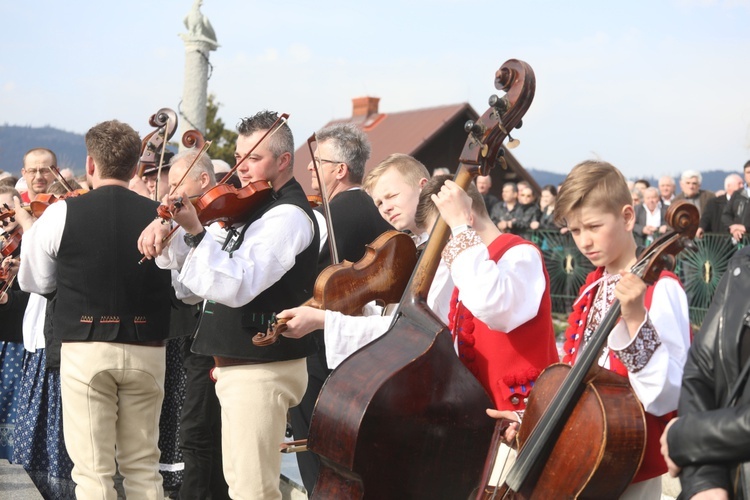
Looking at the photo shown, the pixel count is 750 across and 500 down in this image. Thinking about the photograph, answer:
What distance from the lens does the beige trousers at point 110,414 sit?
4555mm

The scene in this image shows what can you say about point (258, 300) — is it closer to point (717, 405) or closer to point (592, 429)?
point (592, 429)

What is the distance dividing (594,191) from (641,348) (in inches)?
22.8

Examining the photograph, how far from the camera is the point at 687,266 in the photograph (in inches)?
484

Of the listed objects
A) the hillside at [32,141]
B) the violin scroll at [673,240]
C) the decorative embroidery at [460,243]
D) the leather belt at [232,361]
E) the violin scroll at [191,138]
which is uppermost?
the violin scroll at [191,138]

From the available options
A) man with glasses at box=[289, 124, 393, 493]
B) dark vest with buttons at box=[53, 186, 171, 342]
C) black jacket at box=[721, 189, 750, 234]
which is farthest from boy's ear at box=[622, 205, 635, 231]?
black jacket at box=[721, 189, 750, 234]

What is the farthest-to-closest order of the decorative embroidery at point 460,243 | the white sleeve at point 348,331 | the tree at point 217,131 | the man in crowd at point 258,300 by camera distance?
1. the tree at point 217,131
2. the man in crowd at point 258,300
3. the white sleeve at point 348,331
4. the decorative embroidery at point 460,243

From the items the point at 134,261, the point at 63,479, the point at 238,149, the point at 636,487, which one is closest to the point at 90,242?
the point at 134,261

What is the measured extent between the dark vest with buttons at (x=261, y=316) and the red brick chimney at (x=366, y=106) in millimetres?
25671

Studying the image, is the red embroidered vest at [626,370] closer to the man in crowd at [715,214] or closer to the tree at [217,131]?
the man in crowd at [715,214]

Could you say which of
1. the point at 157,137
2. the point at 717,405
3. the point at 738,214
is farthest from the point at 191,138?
the point at 738,214

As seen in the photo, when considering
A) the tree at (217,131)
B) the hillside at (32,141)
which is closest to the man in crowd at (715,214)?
the tree at (217,131)

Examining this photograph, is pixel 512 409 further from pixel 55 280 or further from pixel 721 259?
pixel 721 259

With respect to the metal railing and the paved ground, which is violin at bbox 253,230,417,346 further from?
the metal railing

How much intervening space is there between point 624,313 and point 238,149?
7.50ft
